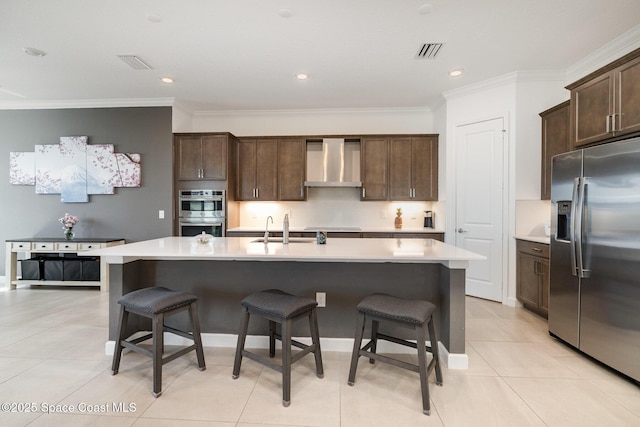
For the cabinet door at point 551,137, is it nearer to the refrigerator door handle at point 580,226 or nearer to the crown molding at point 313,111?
the refrigerator door handle at point 580,226

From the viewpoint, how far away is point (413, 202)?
16.0 feet

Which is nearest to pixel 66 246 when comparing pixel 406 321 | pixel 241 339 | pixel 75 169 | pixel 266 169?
pixel 75 169

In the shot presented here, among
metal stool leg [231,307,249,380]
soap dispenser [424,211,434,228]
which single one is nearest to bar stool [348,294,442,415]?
metal stool leg [231,307,249,380]

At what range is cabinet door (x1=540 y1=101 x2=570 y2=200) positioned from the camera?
10.5ft

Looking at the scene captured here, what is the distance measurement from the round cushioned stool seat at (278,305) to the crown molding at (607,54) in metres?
3.85

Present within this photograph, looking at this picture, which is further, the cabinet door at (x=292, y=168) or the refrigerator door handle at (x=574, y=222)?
the cabinet door at (x=292, y=168)

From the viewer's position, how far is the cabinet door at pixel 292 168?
4.75 metres

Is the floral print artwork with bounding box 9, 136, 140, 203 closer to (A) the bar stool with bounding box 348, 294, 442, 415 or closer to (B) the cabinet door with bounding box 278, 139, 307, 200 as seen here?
(B) the cabinet door with bounding box 278, 139, 307, 200

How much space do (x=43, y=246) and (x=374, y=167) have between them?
508 centimetres

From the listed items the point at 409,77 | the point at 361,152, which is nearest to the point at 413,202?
the point at 361,152

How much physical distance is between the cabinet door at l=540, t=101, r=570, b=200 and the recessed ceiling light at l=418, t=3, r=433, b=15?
76.1 inches

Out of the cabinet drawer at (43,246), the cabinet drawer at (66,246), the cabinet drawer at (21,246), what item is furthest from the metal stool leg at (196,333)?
the cabinet drawer at (21,246)

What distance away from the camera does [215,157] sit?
14.8ft

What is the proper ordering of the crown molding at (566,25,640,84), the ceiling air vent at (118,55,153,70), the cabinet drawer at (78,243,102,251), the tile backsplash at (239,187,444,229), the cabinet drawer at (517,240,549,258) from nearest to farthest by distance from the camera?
the crown molding at (566,25,640,84) < the cabinet drawer at (517,240,549,258) < the ceiling air vent at (118,55,153,70) < the cabinet drawer at (78,243,102,251) < the tile backsplash at (239,187,444,229)
